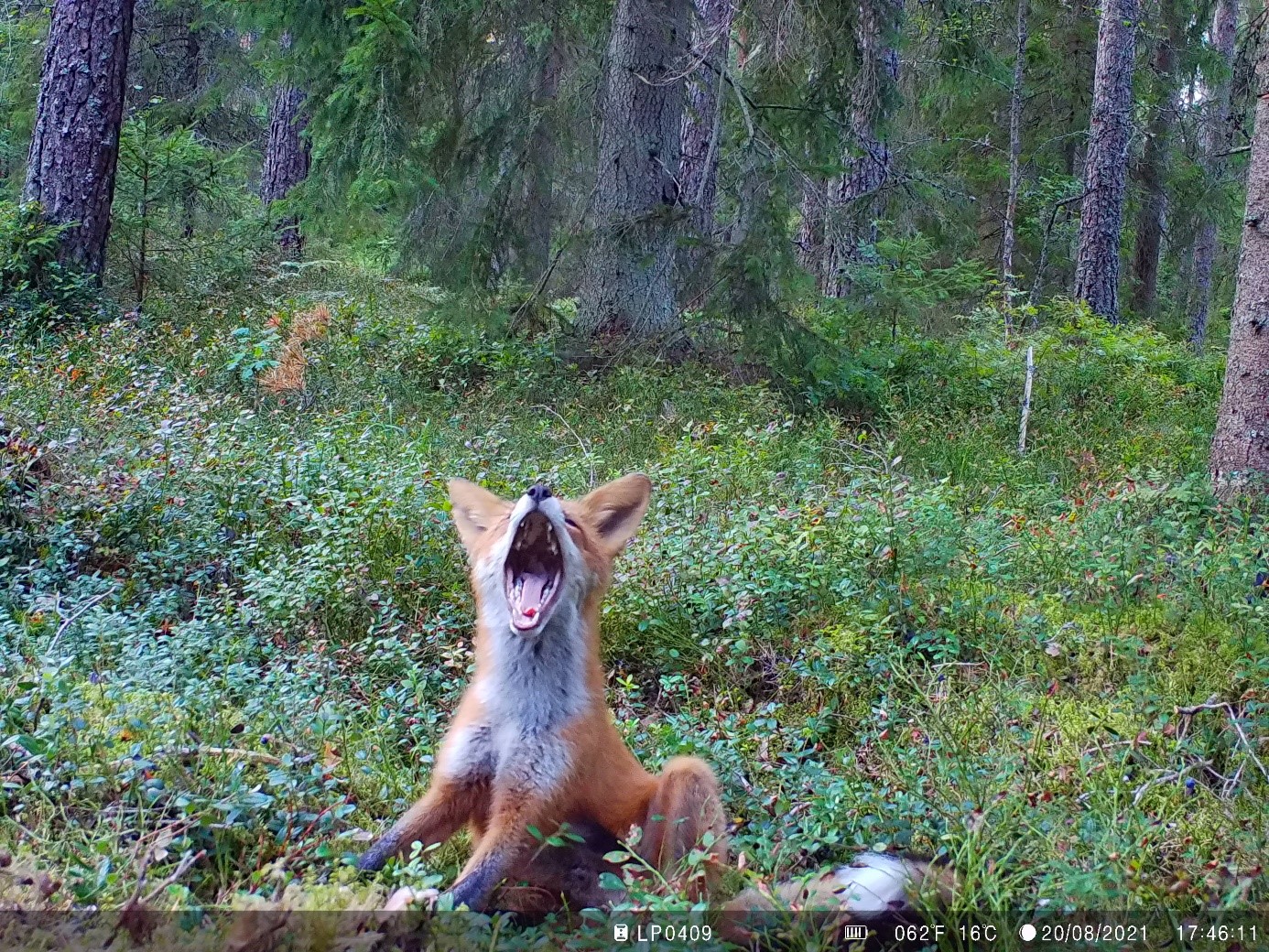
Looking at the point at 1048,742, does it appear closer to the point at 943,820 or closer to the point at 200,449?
the point at 943,820

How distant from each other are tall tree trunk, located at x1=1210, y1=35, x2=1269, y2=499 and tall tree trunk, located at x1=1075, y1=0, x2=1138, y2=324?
10299mm

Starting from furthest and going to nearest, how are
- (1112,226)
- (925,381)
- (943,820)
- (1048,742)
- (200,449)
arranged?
1. (1112,226)
2. (925,381)
3. (200,449)
4. (1048,742)
5. (943,820)

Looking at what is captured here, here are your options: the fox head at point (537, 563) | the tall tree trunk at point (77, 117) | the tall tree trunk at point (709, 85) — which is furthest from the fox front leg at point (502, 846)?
the tall tree trunk at point (77, 117)

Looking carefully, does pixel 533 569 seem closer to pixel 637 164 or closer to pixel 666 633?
pixel 666 633

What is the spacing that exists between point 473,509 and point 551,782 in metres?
1.05

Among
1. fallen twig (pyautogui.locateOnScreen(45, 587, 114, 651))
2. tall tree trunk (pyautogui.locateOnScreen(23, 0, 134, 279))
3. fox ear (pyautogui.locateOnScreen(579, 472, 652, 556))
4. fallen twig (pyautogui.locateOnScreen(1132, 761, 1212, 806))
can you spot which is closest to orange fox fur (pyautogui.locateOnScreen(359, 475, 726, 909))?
fox ear (pyautogui.locateOnScreen(579, 472, 652, 556))

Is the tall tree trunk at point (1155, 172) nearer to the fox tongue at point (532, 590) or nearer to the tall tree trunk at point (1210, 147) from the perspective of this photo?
the tall tree trunk at point (1210, 147)

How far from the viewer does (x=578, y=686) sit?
3354 mm

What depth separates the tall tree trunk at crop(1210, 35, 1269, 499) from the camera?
6867 mm

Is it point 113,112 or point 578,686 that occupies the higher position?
point 113,112

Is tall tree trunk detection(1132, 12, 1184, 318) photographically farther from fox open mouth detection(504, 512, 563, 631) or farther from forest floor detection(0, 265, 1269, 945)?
fox open mouth detection(504, 512, 563, 631)

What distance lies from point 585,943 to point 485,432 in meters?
5.94

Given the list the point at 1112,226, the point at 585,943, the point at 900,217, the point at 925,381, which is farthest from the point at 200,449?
the point at 1112,226

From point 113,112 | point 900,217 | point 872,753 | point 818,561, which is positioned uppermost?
point 113,112
